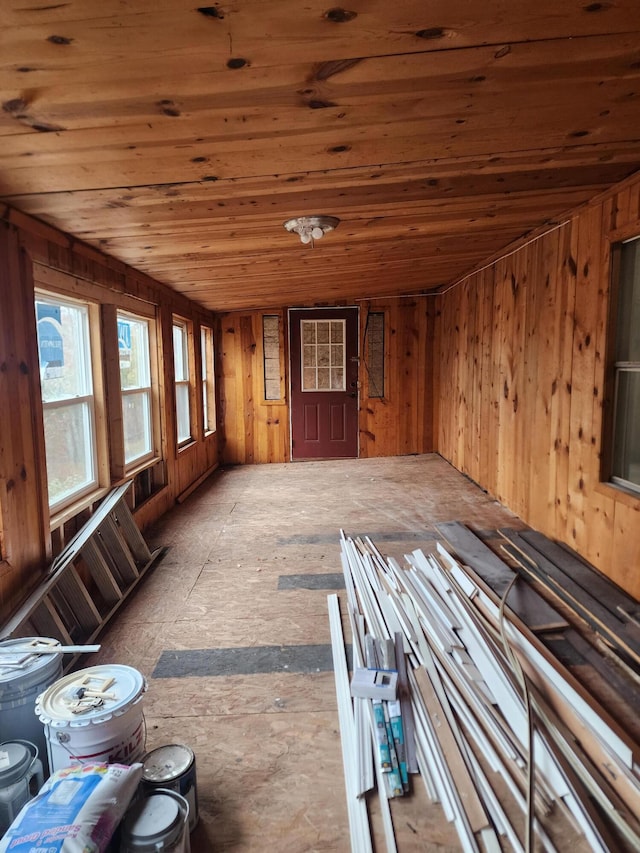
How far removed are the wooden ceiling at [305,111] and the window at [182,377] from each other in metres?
2.56

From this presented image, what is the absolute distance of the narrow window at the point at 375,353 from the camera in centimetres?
716

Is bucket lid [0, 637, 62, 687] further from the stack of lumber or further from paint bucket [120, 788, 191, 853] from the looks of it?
the stack of lumber

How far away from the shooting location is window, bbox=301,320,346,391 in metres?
7.22

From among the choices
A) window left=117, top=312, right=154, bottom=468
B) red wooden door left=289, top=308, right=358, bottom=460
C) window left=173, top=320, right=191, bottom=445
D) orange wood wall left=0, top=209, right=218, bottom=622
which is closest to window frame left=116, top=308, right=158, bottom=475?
window left=117, top=312, right=154, bottom=468

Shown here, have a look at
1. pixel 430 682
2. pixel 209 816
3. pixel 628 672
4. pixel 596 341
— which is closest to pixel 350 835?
pixel 209 816

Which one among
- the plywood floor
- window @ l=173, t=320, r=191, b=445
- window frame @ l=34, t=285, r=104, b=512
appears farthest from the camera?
window @ l=173, t=320, r=191, b=445

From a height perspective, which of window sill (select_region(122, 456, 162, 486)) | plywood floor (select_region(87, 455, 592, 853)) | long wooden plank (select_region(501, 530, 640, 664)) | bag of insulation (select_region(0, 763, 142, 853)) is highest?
window sill (select_region(122, 456, 162, 486))

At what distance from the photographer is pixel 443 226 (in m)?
3.55

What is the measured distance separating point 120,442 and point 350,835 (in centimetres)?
299

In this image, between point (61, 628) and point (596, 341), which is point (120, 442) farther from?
point (596, 341)

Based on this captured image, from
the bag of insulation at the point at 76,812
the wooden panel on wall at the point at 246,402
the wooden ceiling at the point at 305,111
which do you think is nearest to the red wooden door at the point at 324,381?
the wooden panel on wall at the point at 246,402

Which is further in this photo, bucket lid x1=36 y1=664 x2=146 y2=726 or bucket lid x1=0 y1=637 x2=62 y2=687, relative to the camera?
bucket lid x1=0 y1=637 x2=62 y2=687

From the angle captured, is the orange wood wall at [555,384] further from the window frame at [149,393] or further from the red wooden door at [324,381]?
the window frame at [149,393]

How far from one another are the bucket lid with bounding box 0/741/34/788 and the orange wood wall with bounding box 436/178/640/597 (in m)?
2.94
